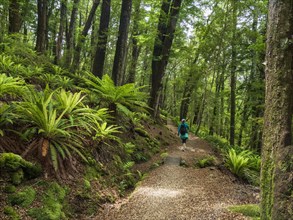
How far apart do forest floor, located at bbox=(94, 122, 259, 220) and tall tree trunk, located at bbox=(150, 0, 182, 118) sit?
22.7 ft

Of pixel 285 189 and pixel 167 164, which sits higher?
pixel 285 189

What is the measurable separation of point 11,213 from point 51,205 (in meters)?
0.66

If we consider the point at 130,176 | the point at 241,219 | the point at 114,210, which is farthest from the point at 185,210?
the point at 130,176

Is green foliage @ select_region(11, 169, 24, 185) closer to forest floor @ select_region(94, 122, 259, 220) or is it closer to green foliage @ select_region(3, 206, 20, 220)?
green foliage @ select_region(3, 206, 20, 220)

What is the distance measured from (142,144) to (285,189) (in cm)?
718

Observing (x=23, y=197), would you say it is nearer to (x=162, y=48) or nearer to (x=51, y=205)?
(x=51, y=205)

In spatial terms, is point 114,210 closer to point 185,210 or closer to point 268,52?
point 185,210

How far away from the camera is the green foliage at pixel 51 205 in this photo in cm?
368

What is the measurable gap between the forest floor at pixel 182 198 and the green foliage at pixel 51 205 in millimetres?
741

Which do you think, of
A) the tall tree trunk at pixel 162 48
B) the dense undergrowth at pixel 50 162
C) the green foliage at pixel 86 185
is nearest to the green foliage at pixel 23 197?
the dense undergrowth at pixel 50 162

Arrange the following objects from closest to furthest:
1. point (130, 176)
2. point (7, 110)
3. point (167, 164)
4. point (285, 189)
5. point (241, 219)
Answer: point (285, 189) < point (241, 219) < point (7, 110) < point (130, 176) < point (167, 164)

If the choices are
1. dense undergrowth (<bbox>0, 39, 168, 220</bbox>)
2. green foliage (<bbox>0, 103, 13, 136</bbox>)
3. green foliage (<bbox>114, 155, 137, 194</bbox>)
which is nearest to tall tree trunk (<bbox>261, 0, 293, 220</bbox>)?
dense undergrowth (<bbox>0, 39, 168, 220</bbox>)

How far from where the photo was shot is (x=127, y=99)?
748 centimetres

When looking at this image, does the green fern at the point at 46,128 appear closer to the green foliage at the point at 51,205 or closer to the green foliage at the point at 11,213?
the green foliage at the point at 51,205
